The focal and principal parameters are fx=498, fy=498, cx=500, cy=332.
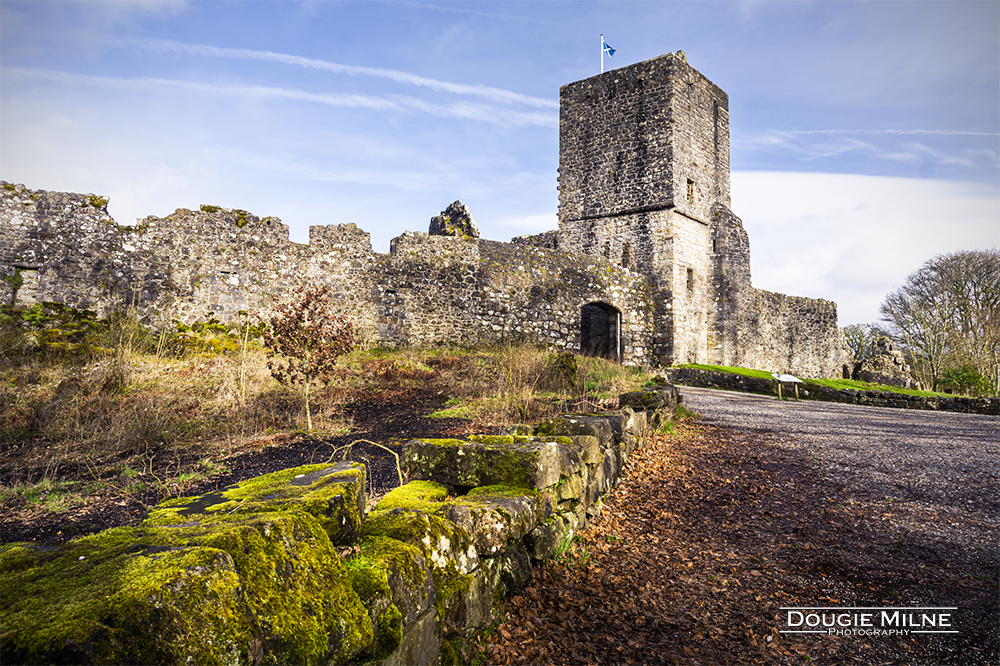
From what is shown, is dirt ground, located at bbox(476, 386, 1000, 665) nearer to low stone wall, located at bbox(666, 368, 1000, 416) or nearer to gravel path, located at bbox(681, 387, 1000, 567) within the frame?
gravel path, located at bbox(681, 387, 1000, 567)

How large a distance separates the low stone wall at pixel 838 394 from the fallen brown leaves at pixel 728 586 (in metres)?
11.0

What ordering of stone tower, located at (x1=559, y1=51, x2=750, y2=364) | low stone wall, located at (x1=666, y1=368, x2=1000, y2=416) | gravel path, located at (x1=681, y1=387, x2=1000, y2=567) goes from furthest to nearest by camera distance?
stone tower, located at (x1=559, y1=51, x2=750, y2=364) < low stone wall, located at (x1=666, y1=368, x2=1000, y2=416) < gravel path, located at (x1=681, y1=387, x2=1000, y2=567)

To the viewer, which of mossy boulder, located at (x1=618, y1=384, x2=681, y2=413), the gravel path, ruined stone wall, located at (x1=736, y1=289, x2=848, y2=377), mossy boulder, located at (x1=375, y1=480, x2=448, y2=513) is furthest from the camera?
ruined stone wall, located at (x1=736, y1=289, x2=848, y2=377)

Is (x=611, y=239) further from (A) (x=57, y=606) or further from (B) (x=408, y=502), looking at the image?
(A) (x=57, y=606)

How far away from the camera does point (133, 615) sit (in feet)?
3.43

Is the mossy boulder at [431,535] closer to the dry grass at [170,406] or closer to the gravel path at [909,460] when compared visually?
the dry grass at [170,406]

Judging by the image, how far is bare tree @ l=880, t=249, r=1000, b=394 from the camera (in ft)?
77.6

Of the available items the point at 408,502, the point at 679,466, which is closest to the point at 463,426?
the point at 679,466

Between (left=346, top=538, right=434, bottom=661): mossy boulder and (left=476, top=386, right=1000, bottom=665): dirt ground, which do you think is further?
(left=476, top=386, right=1000, bottom=665): dirt ground

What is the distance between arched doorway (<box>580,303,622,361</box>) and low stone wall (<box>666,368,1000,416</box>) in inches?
84.5

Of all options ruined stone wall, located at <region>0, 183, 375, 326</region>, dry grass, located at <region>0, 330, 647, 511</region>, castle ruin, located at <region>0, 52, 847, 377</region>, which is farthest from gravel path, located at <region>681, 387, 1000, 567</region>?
ruined stone wall, located at <region>0, 183, 375, 326</region>

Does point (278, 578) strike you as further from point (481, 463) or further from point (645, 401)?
point (645, 401)

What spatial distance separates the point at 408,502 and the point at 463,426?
3.77 meters

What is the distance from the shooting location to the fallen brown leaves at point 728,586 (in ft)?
8.78
